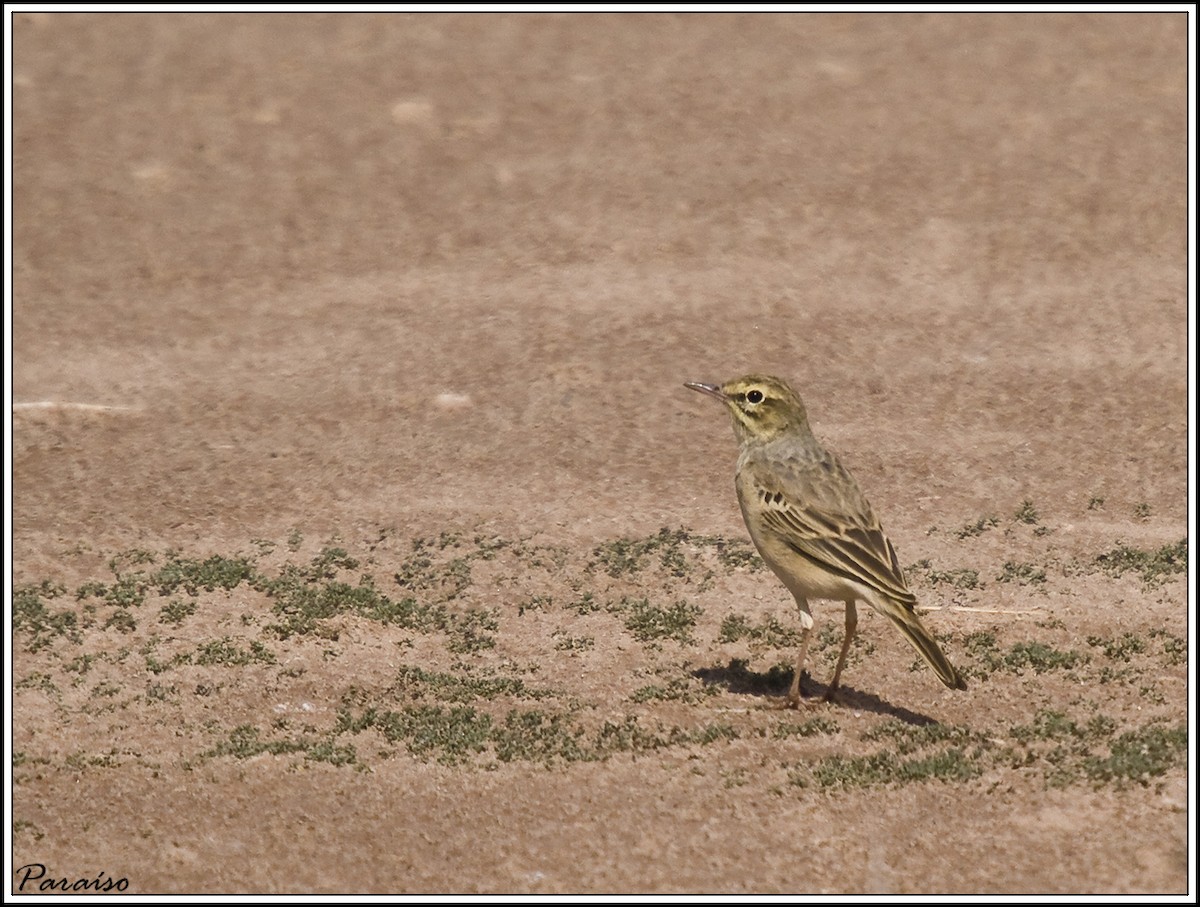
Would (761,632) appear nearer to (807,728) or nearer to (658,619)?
(658,619)

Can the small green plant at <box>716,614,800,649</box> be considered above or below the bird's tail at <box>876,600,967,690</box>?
below

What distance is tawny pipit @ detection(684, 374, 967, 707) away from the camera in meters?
9.62

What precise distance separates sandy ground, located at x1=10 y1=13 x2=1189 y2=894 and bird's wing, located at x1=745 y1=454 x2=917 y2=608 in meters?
1.01

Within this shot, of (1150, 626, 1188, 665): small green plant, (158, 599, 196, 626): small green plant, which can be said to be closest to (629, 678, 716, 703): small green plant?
(1150, 626, 1188, 665): small green plant

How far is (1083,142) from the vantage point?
20.3m

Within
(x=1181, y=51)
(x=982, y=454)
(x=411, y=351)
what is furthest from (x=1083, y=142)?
(x=411, y=351)

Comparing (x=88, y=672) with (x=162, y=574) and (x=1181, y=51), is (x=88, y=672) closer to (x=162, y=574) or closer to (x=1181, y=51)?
(x=162, y=574)

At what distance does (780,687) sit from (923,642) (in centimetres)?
165

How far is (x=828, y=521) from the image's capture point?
9969 millimetres

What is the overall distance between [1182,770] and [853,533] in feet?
7.66

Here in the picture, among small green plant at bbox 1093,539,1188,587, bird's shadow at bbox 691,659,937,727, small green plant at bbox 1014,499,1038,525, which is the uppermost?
small green plant at bbox 1014,499,1038,525

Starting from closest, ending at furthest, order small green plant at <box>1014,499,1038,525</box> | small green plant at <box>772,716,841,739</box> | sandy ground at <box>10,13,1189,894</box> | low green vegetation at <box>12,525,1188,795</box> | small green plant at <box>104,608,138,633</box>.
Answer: sandy ground at <box>10,13,1189,894</box> → low green vegetation at <box>12,525,1188,795</box> → small green plant at <box>772,716,841,739</box> → small green plant at <box>104,608,138,633</box> → small green plant at <box>1014,499,1038,525</box>

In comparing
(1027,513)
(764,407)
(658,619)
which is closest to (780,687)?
(658,619)

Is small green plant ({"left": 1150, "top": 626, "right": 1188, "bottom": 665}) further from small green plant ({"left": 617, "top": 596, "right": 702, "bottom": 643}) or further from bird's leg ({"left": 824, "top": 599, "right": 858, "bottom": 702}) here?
small green plant ({"left": 617, "top": 596, "right": 702, "bottom": 643})
